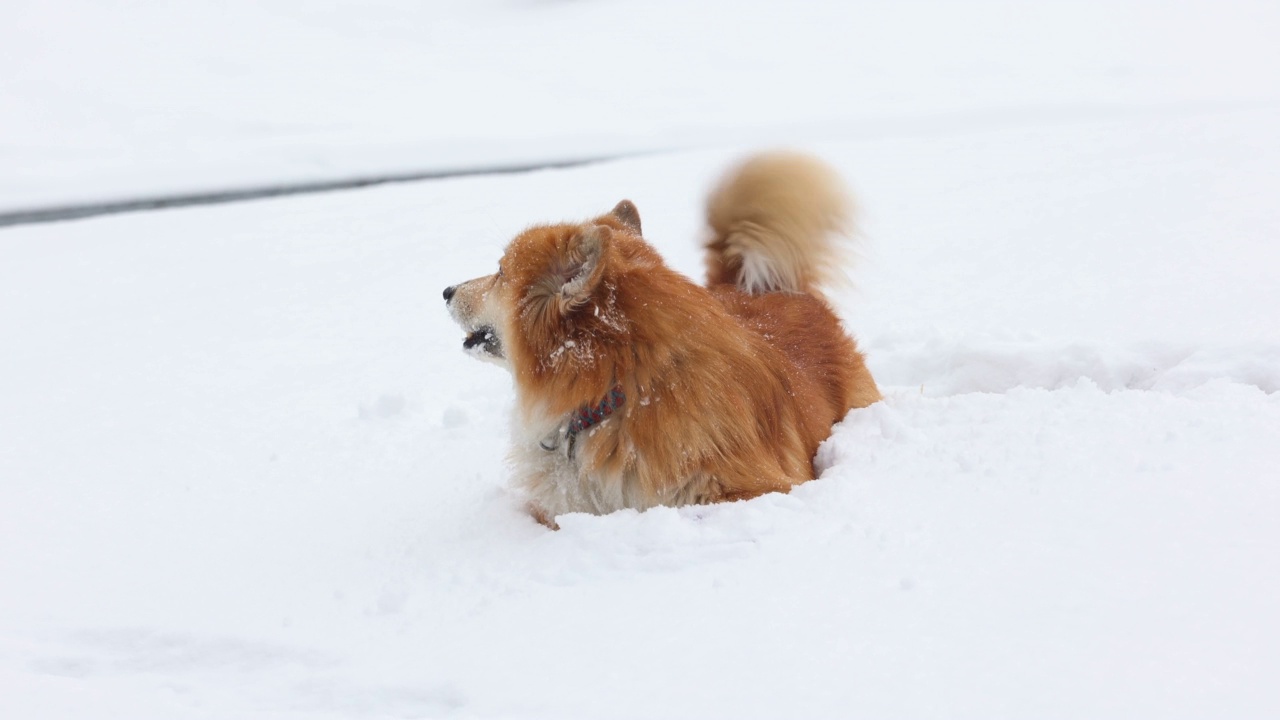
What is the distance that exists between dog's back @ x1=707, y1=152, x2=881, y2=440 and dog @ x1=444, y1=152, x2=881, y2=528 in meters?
0.40

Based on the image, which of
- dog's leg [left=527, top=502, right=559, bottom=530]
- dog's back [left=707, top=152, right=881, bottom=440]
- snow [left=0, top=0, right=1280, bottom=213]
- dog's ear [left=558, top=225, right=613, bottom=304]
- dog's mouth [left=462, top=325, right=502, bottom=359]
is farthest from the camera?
snow [left=0, top=0, right=1280, bottom=213]

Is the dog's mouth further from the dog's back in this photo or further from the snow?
the snow

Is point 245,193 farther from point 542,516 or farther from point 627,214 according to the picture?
point 542,516

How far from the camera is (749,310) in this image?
14.1 ft

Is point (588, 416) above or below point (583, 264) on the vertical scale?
below

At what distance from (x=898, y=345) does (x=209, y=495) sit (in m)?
3.46

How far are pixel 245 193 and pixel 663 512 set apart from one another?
8218mm

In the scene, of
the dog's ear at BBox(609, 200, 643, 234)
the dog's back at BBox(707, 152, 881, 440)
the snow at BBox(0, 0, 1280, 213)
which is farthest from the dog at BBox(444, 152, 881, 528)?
the snow at BBox(0, 0, 1280, 213)

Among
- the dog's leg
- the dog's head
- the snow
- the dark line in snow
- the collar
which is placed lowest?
the dog's leg

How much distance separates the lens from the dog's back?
4.27 metres

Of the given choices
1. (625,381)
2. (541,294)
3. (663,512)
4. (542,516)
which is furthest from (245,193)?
(663,512)

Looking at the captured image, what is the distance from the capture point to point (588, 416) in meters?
3.41

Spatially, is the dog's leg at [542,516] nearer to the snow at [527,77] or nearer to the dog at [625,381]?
the dog at [625,381]

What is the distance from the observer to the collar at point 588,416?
11.0 feet
